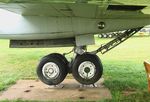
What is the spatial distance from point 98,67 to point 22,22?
183cm

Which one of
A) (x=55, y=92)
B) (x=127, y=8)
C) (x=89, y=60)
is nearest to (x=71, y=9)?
(x=127, y=8)

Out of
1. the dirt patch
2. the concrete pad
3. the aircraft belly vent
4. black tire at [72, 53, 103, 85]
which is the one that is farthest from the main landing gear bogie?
the aircraft belly vent

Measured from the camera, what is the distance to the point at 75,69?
8266 millimetres

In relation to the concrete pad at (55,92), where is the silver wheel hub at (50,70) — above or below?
above

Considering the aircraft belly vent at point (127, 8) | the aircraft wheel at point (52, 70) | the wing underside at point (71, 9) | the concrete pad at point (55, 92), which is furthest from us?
the aircraft wheel at point (52, 70)

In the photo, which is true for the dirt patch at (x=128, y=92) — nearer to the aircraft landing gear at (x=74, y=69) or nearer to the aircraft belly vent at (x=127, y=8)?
the aircraft landing gear at (x=74, y=69)

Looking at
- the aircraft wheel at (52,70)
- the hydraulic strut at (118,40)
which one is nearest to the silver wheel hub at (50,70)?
the aircraft wheel at (52,70)

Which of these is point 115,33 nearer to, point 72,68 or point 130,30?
point 130,30

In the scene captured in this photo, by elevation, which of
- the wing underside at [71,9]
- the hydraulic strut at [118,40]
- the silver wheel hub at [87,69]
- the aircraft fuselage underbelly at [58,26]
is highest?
the wing underside at [71,9]

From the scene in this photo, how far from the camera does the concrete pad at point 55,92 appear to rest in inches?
295

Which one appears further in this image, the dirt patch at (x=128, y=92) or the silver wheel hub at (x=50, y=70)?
the silver wheel hub at (x=50, y=70)

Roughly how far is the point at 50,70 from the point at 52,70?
46mm

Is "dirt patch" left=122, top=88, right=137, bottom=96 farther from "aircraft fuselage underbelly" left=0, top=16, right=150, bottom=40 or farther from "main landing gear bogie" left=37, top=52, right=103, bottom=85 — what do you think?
"aircraft fuselage underbelly" left=0, top=16, right=150, bottom=40

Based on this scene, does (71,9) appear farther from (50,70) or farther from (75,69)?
(50,70)
